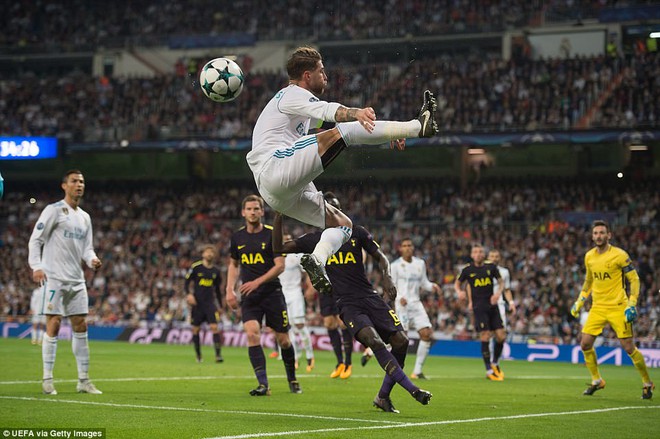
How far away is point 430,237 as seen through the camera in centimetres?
3284

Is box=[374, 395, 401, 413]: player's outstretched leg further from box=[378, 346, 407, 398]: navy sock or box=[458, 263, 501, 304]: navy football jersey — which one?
box=[458, 263, 501, 304]: navy football jersey

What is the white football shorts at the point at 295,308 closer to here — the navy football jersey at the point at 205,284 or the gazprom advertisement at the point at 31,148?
the navy football jersey at the point at 205,284

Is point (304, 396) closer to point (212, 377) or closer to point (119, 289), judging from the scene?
point (212, 377)

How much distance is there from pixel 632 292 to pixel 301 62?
282 inches

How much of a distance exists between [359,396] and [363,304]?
6.88ft

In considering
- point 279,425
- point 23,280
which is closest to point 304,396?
point 279,425

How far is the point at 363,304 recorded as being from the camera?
1120cm

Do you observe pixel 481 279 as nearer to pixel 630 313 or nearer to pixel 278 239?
pixel 630 313

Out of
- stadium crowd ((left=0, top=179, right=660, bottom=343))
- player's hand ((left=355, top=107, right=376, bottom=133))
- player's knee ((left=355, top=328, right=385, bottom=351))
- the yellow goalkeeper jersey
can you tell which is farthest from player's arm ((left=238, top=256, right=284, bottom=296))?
stadium crowd ((left=0, top=179, right=660, bottom=343))

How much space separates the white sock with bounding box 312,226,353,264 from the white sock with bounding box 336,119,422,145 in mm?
1211

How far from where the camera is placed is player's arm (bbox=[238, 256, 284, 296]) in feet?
41.1

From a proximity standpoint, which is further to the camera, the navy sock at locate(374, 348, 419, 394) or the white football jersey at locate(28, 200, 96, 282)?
the white football jersey at locate(28, 200, 96, 282)

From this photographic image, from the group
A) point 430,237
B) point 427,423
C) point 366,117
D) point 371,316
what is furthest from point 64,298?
point 430,237

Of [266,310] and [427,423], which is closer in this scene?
[427,423]
